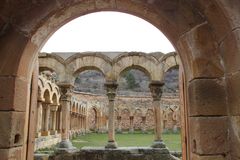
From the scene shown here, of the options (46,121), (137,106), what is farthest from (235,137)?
(137,106)

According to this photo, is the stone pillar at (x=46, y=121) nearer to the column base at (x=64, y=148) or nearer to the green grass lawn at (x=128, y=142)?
the green grass lawn at (x=128, y=142)

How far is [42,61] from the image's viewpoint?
11.2m

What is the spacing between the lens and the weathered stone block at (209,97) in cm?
247

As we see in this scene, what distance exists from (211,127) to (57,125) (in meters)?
17.8

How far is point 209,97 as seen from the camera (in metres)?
2.50

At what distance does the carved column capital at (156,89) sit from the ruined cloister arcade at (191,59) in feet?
25.4

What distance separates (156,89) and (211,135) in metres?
8.29

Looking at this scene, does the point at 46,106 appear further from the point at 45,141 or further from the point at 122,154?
the point at 122,154

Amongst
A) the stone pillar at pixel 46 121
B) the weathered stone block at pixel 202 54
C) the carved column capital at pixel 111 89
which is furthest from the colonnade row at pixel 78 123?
the weathered stone block at pixel 202 54

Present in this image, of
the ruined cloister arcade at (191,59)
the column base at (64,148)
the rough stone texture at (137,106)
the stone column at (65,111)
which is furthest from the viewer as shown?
the rough stone texture at (137,106)

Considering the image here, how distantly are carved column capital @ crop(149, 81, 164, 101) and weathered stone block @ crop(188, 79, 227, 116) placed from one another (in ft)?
26.7

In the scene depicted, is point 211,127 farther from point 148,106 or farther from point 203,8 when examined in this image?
point 148,106

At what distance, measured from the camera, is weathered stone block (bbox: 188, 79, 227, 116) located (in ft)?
8.11

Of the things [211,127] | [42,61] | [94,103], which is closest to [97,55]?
[42,61]
